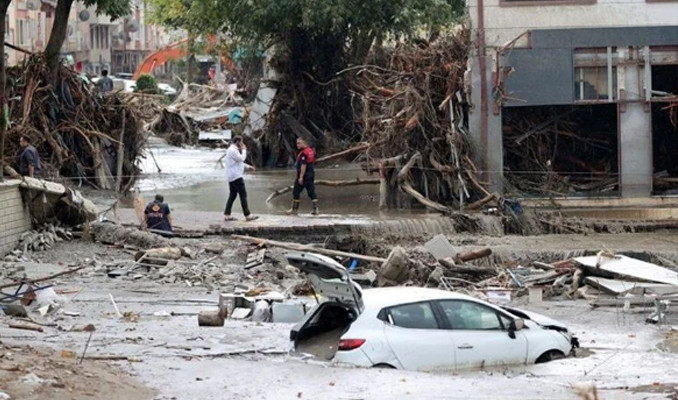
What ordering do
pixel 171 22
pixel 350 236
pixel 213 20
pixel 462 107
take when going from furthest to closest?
pixel 171 22 < pixel 213 20 < pixel 462 107 < pixel 350 236

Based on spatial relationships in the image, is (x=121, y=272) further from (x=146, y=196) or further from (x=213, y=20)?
(x=213, y=20)

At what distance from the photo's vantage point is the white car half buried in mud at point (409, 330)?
575 inches

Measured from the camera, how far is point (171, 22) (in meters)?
57.9

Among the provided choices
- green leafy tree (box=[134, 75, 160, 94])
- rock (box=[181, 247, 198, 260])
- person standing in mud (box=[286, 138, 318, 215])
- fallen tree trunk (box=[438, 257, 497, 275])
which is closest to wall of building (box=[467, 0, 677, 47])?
person standing in mud (box=[286, 138, 318, 215])

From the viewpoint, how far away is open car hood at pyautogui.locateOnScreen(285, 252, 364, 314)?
586 inches

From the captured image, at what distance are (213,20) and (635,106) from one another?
1691cm

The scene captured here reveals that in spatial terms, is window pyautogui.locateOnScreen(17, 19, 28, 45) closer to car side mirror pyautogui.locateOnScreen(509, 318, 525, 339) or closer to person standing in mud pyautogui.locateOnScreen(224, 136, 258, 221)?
person standing in mud pyautogui.locateOnScreen(224, 136, 258, 221)

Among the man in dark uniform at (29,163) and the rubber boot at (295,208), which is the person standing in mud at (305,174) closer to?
the rubber boot at (295,208)

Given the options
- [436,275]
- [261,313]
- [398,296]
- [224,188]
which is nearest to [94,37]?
[224,188]

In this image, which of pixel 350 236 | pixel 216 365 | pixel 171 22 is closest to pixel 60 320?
pixel 216 365

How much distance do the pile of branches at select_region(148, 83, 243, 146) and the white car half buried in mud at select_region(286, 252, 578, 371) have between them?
3723cm

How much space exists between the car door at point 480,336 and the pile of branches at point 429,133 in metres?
14.1

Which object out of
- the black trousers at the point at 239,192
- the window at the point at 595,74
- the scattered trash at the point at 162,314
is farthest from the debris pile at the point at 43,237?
the window at the point at 595,74

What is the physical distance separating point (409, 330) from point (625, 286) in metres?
7.60
